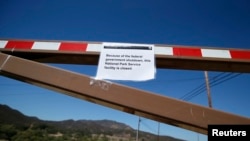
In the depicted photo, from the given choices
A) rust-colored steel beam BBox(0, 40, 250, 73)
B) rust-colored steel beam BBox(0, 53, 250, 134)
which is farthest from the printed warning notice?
rust-colored steel beam BBox(0, 53, 250, 134)

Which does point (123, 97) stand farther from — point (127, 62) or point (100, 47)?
point (100, 47)

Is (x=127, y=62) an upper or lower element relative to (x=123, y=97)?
upper

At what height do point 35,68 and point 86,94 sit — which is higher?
point 35,68

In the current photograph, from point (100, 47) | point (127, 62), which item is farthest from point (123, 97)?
point (100, 47)

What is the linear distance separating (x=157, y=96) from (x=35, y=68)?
2.49ft

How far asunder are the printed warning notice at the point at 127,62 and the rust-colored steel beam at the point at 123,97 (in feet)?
0.70

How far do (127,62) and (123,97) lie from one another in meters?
0.36

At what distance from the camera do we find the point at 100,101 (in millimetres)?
1311

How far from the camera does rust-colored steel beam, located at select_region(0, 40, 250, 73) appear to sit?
1628mm

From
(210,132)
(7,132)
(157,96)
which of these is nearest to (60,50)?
(157,96)

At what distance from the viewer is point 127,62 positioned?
5.08 ft

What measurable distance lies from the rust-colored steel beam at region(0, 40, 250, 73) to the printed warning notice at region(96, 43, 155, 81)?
8cm

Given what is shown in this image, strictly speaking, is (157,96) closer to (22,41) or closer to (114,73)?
(114,73)

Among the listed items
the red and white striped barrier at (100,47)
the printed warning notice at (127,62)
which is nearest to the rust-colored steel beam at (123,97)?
the printed warning notice at (127,62)
